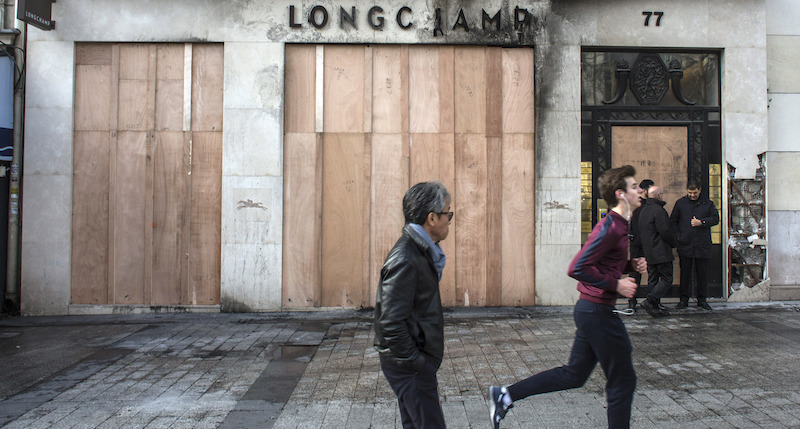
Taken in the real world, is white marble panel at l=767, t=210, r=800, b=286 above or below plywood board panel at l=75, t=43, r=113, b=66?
below

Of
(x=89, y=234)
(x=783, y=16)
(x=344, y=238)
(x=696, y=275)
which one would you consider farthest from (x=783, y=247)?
(x=89, y=234)

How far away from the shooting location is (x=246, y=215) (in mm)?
9141

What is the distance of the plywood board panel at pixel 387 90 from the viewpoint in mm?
9281

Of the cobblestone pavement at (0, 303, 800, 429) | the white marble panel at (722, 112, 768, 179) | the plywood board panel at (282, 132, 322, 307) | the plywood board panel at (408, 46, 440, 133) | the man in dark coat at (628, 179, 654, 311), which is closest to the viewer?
the cobblestone pavement at (0, 303, 800, 429)

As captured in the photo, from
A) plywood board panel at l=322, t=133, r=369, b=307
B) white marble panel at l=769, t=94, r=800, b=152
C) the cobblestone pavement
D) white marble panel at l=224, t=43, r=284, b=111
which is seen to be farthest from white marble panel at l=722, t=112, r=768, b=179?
white marble panel at l=224, t=43, r=284, b=111

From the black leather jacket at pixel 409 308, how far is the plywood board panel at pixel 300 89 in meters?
6.60

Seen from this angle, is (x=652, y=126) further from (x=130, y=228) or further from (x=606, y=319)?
(x=130, y=228)

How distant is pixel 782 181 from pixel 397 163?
6.33 metres

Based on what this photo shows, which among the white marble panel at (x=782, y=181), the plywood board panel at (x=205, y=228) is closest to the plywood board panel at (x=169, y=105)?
the plywood board panel at (x=205, y=228)

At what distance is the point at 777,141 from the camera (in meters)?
9.63

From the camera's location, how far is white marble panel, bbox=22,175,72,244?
911 centimetres

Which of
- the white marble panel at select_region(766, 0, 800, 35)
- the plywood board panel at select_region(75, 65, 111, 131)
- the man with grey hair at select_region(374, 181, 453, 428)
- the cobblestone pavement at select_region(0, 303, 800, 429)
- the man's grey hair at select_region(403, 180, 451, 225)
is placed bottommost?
the cobblestone pavement at select_region(0, 303, 800, 429)

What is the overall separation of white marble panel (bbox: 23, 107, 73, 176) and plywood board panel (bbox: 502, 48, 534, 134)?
6.91m

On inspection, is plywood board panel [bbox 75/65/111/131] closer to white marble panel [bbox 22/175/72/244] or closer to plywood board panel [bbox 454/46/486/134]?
white marble panel [bbox 22/175/72/244]
